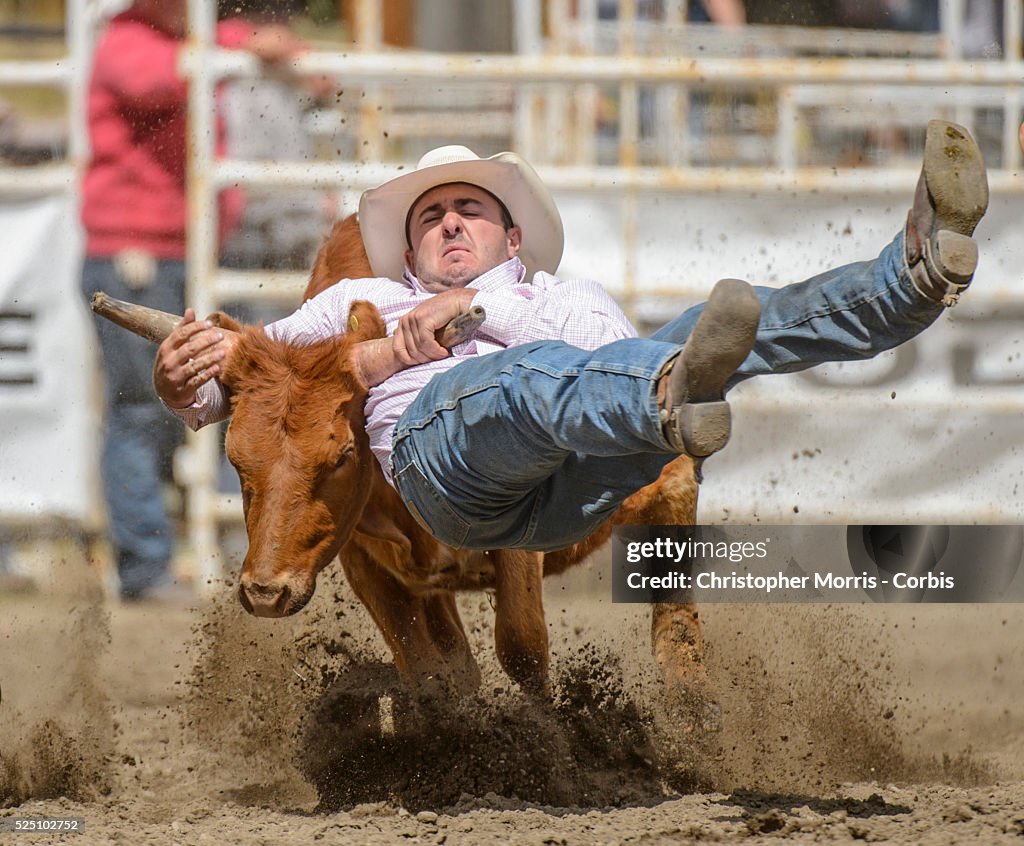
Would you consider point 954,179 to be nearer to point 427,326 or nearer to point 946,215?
point 946,215

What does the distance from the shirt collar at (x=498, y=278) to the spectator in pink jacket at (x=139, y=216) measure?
2.32 meters

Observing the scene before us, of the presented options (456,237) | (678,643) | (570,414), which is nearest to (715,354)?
(570,414)

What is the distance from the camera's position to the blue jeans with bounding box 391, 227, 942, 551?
3016mm

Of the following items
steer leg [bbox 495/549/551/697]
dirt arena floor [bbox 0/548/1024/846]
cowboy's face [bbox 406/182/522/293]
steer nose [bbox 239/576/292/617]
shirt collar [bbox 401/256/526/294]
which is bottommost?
dirt arena floor [bbox 0/548/1024/846]

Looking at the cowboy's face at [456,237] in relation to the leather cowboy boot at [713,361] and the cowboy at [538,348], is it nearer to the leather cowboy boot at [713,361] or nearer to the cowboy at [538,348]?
the cowboy at [538,348]

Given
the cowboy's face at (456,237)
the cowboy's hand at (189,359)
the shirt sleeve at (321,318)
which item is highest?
the cowboy's face at (456,237)

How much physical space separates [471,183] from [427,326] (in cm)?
72

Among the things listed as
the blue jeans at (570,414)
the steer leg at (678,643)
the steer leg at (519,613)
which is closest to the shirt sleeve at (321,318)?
the blue jeans at (570,414)

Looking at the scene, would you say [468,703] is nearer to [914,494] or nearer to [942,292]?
[942,292]

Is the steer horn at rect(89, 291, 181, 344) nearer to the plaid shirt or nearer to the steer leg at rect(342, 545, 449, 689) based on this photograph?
the plaid shirt

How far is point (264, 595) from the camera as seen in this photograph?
11.3 ft

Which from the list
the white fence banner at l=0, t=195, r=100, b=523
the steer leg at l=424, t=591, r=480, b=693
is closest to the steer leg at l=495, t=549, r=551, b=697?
the steer leg at l=424, t=591, r=480, b=693

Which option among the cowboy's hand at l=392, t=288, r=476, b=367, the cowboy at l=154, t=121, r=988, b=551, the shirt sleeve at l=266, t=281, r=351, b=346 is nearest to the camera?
the cowboy at l=154, t=121, r=988, b=551

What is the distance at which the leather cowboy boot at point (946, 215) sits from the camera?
10.3 feet
